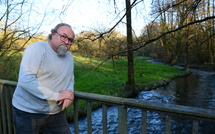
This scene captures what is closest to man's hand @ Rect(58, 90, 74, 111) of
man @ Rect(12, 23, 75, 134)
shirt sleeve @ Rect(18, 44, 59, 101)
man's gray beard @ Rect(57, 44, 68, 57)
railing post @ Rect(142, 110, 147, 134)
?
man @ Rect(12, 23, 75, 134)

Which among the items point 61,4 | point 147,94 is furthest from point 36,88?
point 147,94

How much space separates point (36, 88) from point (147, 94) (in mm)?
9742

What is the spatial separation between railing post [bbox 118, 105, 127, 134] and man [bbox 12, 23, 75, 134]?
1.70 ft

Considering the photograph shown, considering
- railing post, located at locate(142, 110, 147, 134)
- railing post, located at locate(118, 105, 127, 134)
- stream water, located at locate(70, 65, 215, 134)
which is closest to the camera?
railing post, located at locate(142, 110, 147, 134)

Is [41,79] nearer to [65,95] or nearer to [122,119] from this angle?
[65,95]

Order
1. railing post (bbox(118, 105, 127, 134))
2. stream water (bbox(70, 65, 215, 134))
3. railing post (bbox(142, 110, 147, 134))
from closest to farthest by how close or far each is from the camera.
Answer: railing post (bbox(142, 110, 147, 134)) < railing post (bbox(118, 105, 127, 134)) < stream water (bbox(70, 65, 215, 134))

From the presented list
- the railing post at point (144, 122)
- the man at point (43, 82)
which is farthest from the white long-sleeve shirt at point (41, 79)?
the railing post at point (144, 122)

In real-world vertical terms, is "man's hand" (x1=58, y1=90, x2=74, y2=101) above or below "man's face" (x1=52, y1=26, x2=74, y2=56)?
below

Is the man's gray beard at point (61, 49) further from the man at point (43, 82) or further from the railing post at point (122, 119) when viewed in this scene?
the railing post at point (122, 119)

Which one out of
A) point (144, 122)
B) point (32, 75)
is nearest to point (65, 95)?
point (32, 75)

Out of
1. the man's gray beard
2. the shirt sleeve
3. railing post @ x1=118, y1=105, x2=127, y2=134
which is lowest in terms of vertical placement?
railing post @ x1=118, y1=105, x2=127, y2=134

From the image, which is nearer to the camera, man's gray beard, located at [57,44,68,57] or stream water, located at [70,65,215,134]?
man's gray beard, located at [57,44,68,57]

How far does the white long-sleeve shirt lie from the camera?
1639mm

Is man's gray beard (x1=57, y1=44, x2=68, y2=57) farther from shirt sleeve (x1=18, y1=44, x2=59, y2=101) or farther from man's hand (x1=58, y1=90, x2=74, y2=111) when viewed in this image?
man's hand (x1=58, y1=90, x2=74, y2=111)
